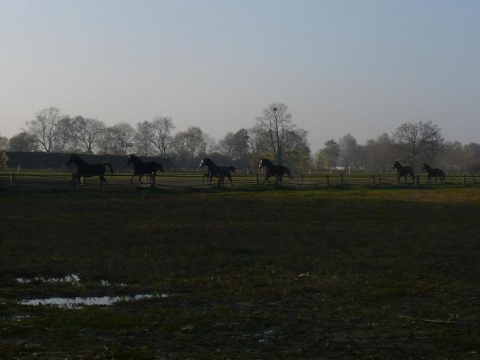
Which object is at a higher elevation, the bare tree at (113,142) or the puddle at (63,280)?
the bare tree at (113,142)

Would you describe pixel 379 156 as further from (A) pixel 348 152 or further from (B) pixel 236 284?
(B) pixel 236 284

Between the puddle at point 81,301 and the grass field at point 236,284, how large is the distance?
0.45 ft

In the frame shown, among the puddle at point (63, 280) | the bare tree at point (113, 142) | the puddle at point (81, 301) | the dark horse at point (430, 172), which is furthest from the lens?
the bare tree at point (113, 142)

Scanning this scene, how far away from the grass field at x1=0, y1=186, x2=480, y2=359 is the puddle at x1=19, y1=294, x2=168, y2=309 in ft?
0.45

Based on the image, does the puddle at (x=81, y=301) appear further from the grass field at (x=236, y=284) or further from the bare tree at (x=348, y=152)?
the bare tree at (x=348, y=152)

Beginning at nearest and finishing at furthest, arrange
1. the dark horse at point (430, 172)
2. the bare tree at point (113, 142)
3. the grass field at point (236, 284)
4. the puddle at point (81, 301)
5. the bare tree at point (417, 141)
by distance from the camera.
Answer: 1. the grass field at point (236, 284)
2. the puddle at point (81, 301)
3. the dark horse at point (430, 172)
4. the bare tree at point (417, 141)
5. the bare tree at point (113, 142)

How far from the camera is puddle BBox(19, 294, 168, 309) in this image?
10.5 m

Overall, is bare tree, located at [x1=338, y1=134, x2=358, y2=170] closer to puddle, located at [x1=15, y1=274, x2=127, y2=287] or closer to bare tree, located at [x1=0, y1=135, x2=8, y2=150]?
bare tree, located at [x1=0, y1=135, x2=8, y2=150]

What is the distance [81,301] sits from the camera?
10805 mm

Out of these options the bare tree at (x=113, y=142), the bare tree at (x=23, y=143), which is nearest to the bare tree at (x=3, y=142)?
the bare tree at (x=23, y=143)

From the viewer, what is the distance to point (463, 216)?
28250mm

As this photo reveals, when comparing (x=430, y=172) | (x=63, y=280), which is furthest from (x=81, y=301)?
(x=430, y=172)

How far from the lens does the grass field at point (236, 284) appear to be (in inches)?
314

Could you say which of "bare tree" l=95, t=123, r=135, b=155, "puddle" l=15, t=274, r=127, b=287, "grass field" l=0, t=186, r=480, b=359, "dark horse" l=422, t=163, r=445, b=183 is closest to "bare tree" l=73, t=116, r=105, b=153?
"bare tree" l=95, t=123, r=135, b=155
